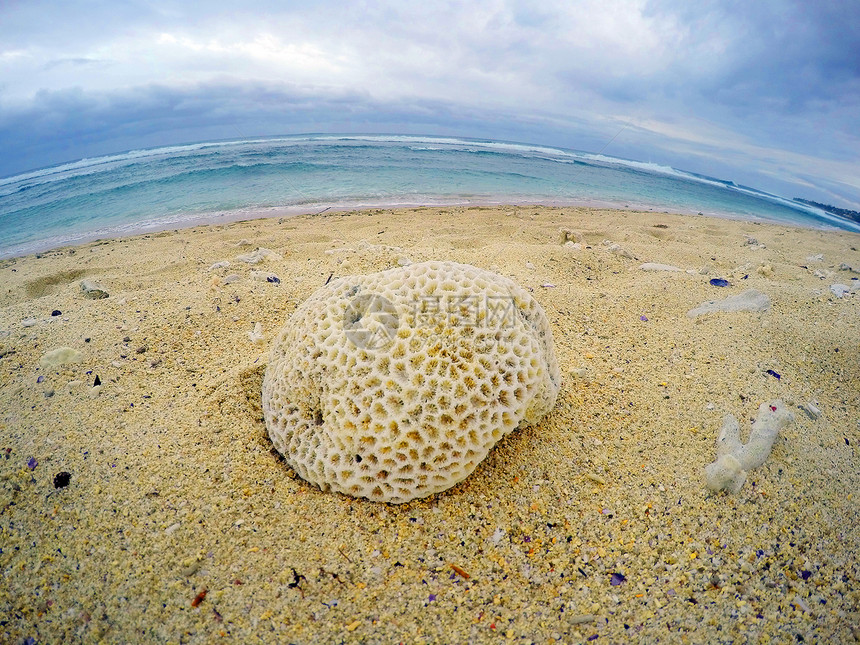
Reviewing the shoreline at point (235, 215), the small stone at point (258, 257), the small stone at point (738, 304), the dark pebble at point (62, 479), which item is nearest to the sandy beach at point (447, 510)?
the dark pebble at point (62, 479)

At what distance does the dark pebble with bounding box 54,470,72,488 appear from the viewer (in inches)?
91.4

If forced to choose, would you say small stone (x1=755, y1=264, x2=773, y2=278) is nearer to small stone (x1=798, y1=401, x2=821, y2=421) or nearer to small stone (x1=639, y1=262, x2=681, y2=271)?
small stone (x1=639, y1=262, x2=681, y2=271)

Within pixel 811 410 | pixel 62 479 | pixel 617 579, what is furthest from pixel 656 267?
pixel 62 479

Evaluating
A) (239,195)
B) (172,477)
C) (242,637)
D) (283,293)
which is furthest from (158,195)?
(242,637)

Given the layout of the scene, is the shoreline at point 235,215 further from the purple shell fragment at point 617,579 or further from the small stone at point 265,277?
the purple shell fragment at point 617,579

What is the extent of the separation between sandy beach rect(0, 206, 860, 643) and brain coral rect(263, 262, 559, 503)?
21 centimetres

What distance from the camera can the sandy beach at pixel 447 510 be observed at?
184cm

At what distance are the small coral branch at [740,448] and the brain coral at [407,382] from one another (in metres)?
1.00

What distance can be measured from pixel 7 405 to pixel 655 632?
14.1 ft

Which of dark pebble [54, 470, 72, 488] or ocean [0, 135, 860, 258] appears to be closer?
dark pebble [54, 470, 72, 488]

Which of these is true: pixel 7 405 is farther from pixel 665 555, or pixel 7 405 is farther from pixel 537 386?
pixel 665 555

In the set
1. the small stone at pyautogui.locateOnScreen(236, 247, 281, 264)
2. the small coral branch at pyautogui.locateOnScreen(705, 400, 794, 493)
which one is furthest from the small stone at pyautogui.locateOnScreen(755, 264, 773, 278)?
the small stone at pyautogui.locateOnScreen(236, 247, 281, 264)

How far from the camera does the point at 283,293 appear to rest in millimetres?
4805

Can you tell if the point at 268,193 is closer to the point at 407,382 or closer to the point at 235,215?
the point at 235,215
